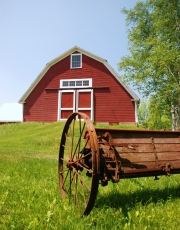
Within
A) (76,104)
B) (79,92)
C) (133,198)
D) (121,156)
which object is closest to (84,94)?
(79,92)

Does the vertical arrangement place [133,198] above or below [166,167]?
below

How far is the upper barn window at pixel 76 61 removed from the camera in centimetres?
2262

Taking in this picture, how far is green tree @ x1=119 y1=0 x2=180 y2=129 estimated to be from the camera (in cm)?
1859

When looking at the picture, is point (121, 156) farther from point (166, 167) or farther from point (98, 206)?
point (98, 206)

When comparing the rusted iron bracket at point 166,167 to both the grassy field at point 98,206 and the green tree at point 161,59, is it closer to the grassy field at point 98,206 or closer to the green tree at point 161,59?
the grassy field at point 98,206

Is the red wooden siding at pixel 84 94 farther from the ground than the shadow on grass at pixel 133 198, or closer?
farther from the ground

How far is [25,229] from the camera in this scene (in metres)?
2.80

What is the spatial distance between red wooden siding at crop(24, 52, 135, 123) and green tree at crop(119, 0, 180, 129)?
1682 millimetres

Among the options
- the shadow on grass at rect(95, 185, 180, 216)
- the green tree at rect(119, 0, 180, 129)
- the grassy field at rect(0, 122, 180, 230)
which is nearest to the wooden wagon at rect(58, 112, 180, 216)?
the grassy field at rect(0, 122, 180, 230)

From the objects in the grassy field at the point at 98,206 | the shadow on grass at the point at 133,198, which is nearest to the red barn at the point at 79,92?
the grassy field at the point at 98,206

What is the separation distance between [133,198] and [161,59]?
16150mm

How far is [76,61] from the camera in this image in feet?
74.8

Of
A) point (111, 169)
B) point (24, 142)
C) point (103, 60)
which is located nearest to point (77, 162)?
point (111, 169)

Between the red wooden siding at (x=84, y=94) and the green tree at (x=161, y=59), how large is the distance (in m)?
1.68
